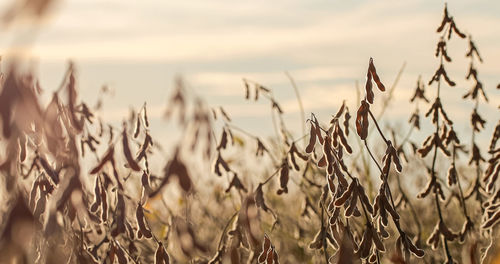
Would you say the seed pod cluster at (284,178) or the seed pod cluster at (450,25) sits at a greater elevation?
the seed pod cluster at (450,25)

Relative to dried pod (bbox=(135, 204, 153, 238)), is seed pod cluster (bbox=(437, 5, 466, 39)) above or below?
above

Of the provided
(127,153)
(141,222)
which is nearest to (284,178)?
(141,222)

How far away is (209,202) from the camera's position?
6.35m

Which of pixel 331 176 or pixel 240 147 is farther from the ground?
pixel 331 176

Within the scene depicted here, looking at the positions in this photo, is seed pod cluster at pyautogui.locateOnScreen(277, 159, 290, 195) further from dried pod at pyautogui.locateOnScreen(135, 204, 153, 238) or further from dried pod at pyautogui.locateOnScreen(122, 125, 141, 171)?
dried pod at pyautogui.locateOnScreen(122, 125, 141, 171)

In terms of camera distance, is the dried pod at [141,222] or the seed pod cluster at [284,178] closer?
the dried pod at [141,222]

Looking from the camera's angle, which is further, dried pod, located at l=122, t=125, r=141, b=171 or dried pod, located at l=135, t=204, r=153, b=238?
dried pod, located at l=135, t=204, r=153, b=238

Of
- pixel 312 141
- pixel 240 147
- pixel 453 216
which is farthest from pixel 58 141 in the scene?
pixel 453 216

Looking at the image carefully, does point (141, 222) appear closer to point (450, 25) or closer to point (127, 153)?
point (127, 153)

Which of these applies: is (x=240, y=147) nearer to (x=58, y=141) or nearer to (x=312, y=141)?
(x=312, y=141)

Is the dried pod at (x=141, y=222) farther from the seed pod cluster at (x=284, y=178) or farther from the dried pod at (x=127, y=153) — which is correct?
the seed pod cluster at (x=284, y=178)

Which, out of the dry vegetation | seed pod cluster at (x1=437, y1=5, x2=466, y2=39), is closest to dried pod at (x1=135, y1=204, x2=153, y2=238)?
the dry vegetation

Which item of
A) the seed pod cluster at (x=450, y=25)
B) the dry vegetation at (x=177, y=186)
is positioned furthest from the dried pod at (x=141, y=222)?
the seed pod cluster at (x=450, y=25)

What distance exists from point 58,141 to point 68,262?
2.08 feet
